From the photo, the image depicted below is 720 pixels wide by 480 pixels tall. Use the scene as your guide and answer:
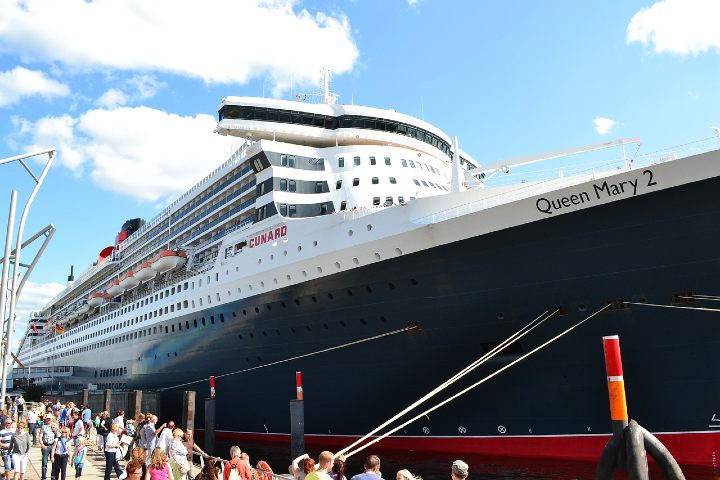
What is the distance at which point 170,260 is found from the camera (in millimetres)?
23812

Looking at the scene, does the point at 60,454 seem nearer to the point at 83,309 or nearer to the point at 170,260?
the point at 170,260

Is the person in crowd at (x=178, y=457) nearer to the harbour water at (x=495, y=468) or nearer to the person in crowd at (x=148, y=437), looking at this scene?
the person in crowd at (x=148, y=437)

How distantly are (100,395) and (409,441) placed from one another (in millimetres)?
18860

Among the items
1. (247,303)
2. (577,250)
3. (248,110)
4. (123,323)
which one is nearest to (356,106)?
(248,110)

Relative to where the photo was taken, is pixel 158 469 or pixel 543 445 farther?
pixel 543 445

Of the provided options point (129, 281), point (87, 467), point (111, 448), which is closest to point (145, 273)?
point (129, 281)

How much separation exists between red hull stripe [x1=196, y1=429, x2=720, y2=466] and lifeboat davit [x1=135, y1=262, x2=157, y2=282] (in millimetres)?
13789

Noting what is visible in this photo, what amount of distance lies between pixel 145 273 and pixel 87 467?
14.0 metres

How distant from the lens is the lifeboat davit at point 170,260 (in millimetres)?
23750

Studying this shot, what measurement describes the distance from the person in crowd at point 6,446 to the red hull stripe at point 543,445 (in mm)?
7245

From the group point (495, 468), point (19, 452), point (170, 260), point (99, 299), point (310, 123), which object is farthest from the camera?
point (99, 299)

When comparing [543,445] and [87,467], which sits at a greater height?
[543,445]

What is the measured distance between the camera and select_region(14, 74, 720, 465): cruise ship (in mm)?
10234

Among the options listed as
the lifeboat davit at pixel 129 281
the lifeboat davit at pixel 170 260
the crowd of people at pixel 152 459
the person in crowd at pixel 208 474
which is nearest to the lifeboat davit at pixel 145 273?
the lifeboat davit at pixel 129 281
